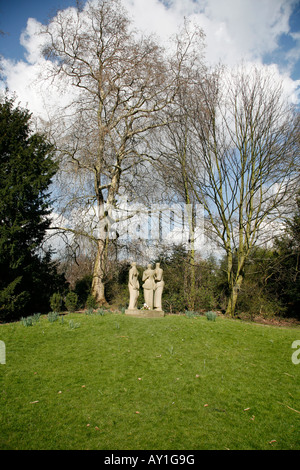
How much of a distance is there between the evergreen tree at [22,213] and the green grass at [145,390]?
3762 mm

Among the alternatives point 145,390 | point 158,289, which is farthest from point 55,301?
point 145,390

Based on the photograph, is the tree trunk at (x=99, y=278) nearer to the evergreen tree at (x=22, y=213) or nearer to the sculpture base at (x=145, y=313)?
the evergreen tree at (x=22, y=213)

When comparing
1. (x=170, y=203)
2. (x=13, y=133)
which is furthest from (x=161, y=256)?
(x=13, y=133)

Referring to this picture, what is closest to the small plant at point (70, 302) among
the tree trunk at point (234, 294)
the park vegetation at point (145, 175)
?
the park vegetation at point (145, 175)

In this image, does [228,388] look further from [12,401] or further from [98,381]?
[12,401]

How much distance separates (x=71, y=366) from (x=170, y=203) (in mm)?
11863

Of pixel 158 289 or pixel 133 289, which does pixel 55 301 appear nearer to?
pixel 133 289

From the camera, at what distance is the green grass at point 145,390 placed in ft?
11.3

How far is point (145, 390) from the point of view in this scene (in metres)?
4.64

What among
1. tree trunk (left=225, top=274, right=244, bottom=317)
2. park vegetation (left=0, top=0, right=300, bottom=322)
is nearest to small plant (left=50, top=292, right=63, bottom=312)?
park vegetation (left=0, top=0, right=300, bottom=322)

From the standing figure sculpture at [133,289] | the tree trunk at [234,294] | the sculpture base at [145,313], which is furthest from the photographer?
the tree trunk at [234,294]

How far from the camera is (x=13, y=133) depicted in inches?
483

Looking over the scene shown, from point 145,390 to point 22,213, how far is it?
9663mm

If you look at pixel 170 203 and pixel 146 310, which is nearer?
pixel 146 310
